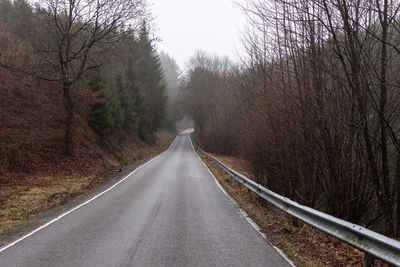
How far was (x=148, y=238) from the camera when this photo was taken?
634cm

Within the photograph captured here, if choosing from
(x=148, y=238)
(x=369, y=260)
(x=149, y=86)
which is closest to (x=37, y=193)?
(x=148, y=238)

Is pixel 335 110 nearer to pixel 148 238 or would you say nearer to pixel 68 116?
pixel 148 238

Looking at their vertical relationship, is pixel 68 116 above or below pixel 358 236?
above

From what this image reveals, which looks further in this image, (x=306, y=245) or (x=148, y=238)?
(x=148, y=238)

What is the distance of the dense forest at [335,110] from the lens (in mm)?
6344

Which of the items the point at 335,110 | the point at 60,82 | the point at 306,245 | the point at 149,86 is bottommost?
the point at 306,245

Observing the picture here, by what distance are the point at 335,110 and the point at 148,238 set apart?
15.9 feet

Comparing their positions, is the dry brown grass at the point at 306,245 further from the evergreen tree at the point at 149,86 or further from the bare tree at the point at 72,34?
the evergreen tree at the point at 149,86

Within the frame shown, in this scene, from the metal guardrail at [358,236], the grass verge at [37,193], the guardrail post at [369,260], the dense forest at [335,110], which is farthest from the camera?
the grass verge at [37,193]

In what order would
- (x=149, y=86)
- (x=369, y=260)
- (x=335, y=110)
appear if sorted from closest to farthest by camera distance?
(x=369, y=260)
(x=335, y=110)
(x=149, y=86)

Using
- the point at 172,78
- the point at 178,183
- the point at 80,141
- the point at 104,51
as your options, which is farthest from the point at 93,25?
the point at 172,78

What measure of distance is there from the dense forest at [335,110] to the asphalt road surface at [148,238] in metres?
2.32

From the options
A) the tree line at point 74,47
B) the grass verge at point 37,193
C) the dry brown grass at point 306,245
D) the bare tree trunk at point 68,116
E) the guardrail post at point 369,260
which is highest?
the tree line at point 74,47

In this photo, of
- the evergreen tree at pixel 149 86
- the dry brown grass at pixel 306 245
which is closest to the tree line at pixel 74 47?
the dry brown grass at pixel 306 245
